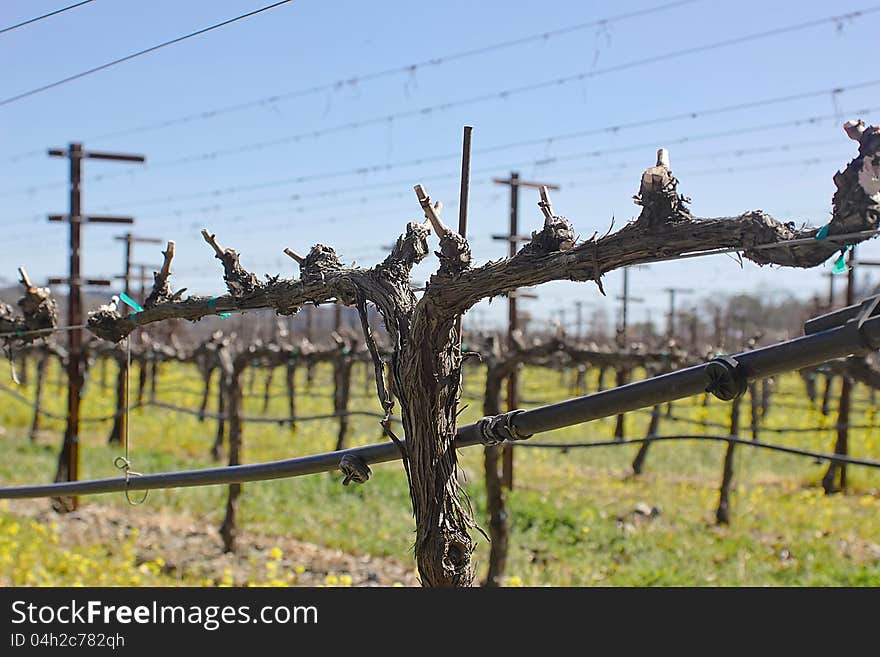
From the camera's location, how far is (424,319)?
7.97 feet

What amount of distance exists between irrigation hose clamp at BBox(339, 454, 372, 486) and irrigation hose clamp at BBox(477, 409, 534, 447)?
0.38 metres

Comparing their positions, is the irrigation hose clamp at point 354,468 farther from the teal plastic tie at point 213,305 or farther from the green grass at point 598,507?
the green grass at point 598,507

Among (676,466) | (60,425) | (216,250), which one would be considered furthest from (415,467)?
(60,425)

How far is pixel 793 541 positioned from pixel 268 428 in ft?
37.8

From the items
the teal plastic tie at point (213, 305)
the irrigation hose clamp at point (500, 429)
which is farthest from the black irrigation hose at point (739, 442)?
the teal plastic tie at point (213, 305)

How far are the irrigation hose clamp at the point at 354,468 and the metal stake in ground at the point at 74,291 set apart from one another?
26.2 ft

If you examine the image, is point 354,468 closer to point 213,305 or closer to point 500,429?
point 500,429

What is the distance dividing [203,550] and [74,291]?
11.2 feet

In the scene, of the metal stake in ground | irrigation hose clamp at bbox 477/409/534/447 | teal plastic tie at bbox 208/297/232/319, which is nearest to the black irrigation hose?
irrigation hose clamp at bbox 477/409/534/447

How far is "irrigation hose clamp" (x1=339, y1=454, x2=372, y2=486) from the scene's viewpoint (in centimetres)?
265

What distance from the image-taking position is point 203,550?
879 centimetres

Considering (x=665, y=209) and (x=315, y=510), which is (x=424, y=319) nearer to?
(x=665, y=209)

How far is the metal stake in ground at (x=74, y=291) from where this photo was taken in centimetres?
1012
